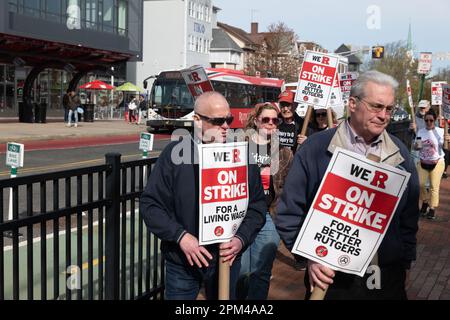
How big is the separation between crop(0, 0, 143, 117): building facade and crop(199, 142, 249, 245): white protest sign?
2928cm

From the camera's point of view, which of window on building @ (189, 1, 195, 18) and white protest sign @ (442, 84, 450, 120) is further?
window on building @ (189, 1, 195, 18)

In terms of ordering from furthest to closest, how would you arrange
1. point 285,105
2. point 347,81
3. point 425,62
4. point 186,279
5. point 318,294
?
point 425,62 → point 347,81 → point 285,105 → point 186,279 → point 318,294

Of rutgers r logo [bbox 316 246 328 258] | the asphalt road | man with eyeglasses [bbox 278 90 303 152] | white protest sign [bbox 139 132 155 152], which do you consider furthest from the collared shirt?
the asphalt road

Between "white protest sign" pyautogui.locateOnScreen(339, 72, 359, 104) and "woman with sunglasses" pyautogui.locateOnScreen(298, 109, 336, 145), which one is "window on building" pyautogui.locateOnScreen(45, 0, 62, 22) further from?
"woman with sunglasses" pyautogui.locateOnScreen(298, 109, 336, 145)

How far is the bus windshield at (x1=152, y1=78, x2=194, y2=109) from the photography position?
29312 millimetres

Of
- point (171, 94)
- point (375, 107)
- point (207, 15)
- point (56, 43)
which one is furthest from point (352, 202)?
point (207, 15)

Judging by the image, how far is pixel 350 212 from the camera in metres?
2.77

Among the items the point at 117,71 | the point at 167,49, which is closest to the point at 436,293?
the point at 117,71

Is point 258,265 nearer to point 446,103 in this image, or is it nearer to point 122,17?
point 446,103

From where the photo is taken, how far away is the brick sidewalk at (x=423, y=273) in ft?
17.8

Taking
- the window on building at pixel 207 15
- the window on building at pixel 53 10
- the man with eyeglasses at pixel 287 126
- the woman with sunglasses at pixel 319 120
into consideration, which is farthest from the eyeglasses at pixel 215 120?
the window on building at pixel 207 15

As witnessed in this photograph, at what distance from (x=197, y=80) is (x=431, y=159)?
5.73 meters

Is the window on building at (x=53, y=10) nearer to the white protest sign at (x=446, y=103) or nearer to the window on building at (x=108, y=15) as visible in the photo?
the window on building at (x=108, y=15)
